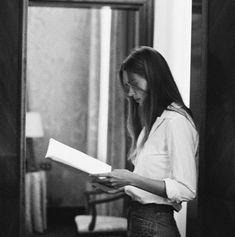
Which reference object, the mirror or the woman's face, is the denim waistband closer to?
the woman's face

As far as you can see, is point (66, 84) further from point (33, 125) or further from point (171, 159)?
point (171, 159)

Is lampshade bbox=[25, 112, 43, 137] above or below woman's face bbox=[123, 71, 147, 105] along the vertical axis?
below

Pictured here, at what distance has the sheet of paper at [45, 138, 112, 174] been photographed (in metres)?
1.59

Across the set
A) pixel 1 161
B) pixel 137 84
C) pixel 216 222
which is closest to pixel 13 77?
pixel 1 161

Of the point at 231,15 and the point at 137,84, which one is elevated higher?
the point at 231,15

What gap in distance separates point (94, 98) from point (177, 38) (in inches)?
99.6

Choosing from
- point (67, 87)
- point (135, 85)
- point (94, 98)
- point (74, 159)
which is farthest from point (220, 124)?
point (67, 87)

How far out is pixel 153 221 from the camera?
1.62 meters

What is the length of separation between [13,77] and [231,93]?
738 millimetres

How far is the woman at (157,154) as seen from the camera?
1.54 meters

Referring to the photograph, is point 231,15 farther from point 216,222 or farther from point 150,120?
point 216,222

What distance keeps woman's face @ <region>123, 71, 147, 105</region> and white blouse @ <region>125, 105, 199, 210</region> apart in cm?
12

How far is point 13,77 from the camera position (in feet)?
5.33

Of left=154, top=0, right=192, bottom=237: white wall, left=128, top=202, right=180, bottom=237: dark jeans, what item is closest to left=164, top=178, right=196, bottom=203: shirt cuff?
left=128, top=202, right=180, bottom=237: dark jeans
